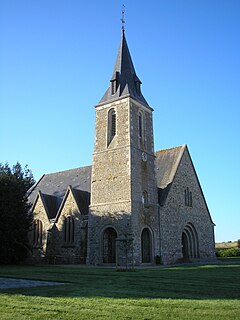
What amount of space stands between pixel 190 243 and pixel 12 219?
16.4 metres

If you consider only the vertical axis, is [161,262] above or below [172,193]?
below

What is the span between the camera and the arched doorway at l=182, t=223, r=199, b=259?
1240 inches

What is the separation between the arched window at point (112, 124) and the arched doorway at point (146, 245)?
26.8 feet

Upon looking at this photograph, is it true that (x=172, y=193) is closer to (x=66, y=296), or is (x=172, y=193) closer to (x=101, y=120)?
(x=101, y=120)

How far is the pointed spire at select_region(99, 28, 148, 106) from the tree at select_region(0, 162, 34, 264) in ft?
34.3

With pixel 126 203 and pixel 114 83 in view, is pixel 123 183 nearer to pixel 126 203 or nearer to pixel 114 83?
pixel 126 203

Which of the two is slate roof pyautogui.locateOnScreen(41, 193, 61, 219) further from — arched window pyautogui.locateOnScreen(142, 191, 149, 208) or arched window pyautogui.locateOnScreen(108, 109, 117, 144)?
arched window pyautogui.locateOnScreen(142, 191, 149, 208)

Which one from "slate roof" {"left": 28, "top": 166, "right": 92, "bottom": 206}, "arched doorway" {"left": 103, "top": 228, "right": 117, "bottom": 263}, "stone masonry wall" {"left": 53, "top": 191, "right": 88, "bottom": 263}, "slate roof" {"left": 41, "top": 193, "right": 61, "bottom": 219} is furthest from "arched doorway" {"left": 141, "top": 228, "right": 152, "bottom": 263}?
"slate roof" {"left": 41, "top": 193, "right": 61, "bottom": 219}

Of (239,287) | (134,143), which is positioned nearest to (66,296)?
(239,287)

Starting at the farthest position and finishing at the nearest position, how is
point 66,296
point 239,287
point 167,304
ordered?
point 239,287
point 66,296
point 167,304

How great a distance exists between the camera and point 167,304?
7.00 meters

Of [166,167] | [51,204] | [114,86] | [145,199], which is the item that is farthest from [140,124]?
[51,204]

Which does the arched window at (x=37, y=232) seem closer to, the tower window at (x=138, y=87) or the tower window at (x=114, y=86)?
the tower window at (x=114, y=86)

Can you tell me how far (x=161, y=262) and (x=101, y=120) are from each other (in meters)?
12.9
